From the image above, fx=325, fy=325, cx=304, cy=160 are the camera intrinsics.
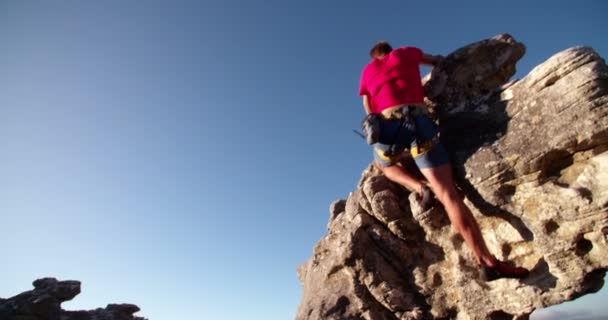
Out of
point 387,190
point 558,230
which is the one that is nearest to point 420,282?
point 387,190

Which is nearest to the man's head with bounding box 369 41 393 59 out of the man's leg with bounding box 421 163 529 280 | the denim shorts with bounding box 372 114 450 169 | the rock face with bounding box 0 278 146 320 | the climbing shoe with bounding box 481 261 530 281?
the denim shorts with bounding box 372 114 450 169

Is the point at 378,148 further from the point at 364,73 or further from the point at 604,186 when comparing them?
the point at 604,186

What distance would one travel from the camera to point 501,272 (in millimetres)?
9141

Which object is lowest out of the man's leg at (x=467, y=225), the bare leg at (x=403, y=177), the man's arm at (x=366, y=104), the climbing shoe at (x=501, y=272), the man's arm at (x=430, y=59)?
the climbing shoe at (x=501, y=272)

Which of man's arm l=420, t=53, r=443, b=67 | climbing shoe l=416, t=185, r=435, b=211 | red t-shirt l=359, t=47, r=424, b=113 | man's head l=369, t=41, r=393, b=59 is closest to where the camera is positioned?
climbing shoe l=416, t=185, r=435, b=211

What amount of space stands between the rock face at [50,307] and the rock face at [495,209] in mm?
26317

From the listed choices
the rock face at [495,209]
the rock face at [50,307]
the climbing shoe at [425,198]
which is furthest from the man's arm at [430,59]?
the rock face at [50,307]

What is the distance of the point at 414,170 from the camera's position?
11852 mm

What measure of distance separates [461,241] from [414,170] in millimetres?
2851

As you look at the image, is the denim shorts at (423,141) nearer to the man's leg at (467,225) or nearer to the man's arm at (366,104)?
the man's leg at (467,225)

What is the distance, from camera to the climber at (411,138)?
9.40m

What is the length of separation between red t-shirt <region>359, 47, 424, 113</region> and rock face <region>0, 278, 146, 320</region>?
107ft

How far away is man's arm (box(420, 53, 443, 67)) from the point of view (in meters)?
12.4

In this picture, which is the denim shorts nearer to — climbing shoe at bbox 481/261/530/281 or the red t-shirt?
the red t-shirt
